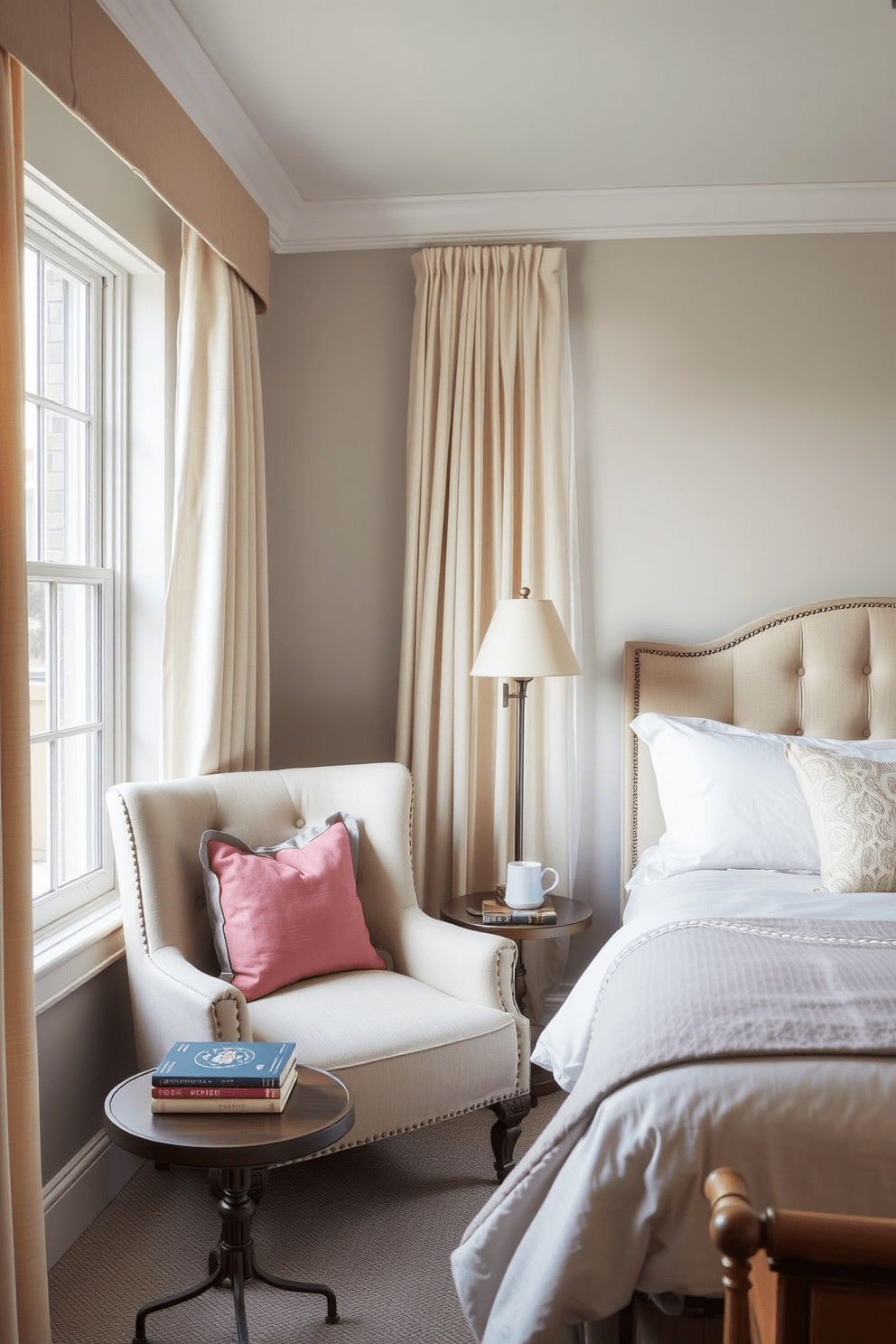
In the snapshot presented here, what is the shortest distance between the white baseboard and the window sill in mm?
402

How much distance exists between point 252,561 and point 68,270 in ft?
3.16

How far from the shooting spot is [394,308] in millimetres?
3629

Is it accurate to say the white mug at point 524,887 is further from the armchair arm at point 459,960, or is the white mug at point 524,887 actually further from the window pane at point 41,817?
the window pane at point 41,817

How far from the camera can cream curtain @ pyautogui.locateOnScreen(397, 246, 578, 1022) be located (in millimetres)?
3455

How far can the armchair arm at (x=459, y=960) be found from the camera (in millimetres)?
2553

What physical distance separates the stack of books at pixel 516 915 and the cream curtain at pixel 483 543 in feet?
1.28

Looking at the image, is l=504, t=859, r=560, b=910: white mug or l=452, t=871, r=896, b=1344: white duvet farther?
l=504, t=859, r=560, b=910: white mug

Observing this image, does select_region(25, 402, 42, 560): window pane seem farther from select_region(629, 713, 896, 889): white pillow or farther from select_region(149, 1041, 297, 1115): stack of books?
select_region(629, 713, 896, 889): white pillow

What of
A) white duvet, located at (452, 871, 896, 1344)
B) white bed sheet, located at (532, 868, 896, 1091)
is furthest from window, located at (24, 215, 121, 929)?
white duvet, located at (452, 871, 896, 1344)

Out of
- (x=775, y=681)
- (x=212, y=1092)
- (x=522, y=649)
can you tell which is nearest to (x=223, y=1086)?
(x=212, y=1092)

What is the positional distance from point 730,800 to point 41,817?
6.00 feet

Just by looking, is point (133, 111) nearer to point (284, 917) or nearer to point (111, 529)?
point (111, 529)

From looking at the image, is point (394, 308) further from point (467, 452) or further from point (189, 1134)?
point (189, 1134)

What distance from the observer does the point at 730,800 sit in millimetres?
2910
